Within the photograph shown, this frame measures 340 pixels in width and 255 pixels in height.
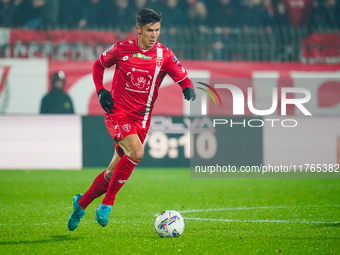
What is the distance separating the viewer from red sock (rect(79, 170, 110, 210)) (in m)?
5.90

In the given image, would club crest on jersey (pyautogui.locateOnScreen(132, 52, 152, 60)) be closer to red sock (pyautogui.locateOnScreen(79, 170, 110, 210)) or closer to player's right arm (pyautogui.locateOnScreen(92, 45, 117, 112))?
player's right arm (pyautogui.locateOnScreen(92, 45, 117, 112))

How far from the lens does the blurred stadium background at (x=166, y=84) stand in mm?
13109

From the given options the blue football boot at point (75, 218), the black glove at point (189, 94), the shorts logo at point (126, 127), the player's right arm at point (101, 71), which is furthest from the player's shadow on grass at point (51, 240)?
the black glove at point (189, 94)

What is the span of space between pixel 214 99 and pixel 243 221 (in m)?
7.02

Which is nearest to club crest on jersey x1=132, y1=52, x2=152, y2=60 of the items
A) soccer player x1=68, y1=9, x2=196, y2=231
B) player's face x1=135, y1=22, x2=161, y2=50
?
soccer player x1=68, y1=9, x2=196, y2=231

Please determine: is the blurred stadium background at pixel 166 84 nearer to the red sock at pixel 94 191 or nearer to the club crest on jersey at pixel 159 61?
the club crest on jersey at pixel 159 61

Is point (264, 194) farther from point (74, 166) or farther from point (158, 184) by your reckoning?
point (74, 166)

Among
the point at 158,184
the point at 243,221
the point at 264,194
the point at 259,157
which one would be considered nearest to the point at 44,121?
the point at 158,184

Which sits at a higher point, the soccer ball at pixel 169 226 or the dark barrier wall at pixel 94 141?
the soccer ball at pixel 169 226

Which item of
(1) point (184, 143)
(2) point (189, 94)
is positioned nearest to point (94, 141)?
(1) point (184, 143)

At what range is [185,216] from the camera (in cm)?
710

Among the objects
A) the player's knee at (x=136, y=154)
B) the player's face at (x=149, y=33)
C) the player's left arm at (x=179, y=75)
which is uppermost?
the player's face at (x=149, y=33)

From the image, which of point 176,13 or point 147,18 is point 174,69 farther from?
point 176,13

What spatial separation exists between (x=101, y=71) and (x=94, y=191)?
4.08 ft
